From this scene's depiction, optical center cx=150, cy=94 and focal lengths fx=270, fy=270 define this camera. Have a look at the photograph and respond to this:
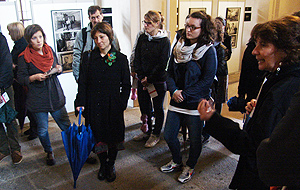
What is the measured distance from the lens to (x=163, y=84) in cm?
396

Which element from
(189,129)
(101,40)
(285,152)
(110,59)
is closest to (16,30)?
(101,40)

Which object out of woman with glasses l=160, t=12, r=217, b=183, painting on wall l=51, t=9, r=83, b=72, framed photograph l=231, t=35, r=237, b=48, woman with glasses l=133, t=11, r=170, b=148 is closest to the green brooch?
woman with glasses l=160, t=12, r=217, b=183

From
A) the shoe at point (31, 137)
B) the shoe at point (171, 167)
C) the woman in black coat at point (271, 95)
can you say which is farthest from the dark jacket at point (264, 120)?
the shoe at point (31, 137)

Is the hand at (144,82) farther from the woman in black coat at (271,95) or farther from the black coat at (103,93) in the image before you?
the woman in black coat at (271,95)

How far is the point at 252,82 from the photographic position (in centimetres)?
371

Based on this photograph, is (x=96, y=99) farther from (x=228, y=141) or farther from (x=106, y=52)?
(x=228, y=141)

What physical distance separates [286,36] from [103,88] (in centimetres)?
199

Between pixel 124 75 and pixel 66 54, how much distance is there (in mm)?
2627

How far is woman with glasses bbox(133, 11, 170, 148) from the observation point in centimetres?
381

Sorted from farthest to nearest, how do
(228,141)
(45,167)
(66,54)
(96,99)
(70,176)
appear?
(66,54), (45,167), (70,176), (96,99), (228,141)

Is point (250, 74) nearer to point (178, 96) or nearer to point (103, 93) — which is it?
point (178, 96)

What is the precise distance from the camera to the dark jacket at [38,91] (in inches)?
131

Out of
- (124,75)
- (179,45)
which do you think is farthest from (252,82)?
(124,75)

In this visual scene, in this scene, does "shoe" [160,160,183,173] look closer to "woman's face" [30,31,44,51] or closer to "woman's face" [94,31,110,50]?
"woman's face" [94,31,110,50]
